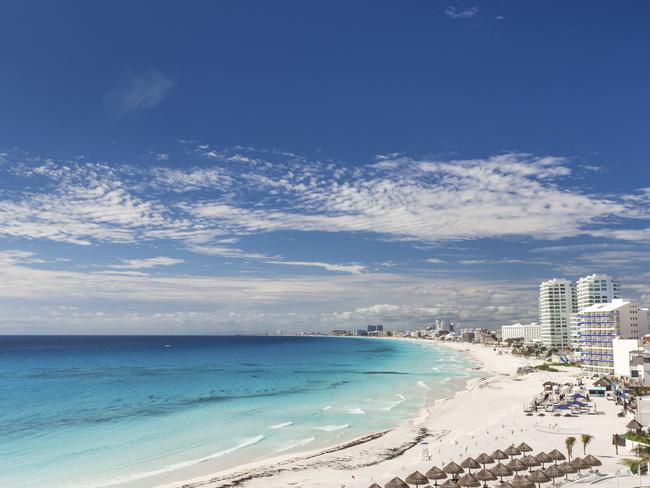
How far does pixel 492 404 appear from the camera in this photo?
64.4 meters

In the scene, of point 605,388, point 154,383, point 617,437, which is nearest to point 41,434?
point 154,383

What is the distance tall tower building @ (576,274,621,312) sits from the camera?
508 feet

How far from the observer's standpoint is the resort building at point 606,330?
283 ft

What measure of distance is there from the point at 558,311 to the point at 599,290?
15.8 metres

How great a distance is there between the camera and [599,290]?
15525cm

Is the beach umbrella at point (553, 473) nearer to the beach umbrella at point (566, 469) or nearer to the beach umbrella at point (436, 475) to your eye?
the beach umbrella at point (566, 469)

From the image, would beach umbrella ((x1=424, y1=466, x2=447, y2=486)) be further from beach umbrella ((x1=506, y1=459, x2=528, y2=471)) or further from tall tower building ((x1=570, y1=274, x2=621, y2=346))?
tall tower building ((x1=570, y1=274, x2=621, y2=346))

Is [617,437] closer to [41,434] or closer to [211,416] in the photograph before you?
[211,416]

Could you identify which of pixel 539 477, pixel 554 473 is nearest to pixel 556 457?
pixel 554 473

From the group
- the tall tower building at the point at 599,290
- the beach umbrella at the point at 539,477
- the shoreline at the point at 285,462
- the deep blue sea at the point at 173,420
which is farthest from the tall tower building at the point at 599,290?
the beach umbrella at the point at 539,477

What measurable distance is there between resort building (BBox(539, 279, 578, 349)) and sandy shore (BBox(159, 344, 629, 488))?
114122 millimetres

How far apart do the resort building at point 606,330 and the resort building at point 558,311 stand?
242 ft

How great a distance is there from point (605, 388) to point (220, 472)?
171 ft

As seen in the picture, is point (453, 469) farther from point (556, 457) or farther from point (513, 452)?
point (556, 457)
